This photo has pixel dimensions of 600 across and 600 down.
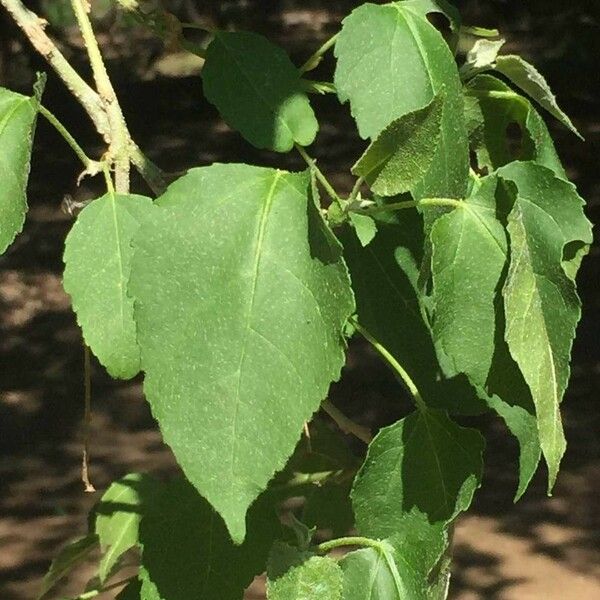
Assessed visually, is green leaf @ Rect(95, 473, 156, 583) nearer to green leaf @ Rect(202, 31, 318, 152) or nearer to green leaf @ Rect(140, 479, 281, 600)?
green leaf @ Rect(140, 479, 281, 600)

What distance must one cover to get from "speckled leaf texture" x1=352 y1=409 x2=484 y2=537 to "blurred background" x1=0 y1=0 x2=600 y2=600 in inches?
49.7

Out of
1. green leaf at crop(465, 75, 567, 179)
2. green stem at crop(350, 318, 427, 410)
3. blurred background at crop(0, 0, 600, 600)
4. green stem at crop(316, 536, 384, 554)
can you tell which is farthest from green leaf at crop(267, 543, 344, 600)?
blurred background at crop(0, 0, 600, 600)

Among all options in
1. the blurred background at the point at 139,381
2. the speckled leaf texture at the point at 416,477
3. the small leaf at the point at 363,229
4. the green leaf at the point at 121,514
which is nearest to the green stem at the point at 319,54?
the small leaf at the point at 363,229

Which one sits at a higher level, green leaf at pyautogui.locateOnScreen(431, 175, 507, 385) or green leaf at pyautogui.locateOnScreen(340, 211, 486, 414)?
green leaf at pyautogui.locateOnScreen(431, 175, 507, 385)

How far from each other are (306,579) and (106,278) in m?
0.23

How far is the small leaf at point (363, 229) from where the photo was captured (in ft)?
2.83

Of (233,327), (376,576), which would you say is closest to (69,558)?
(376,576)

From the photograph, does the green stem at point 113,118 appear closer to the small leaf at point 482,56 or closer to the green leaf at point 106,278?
the green leaf at point 106,278

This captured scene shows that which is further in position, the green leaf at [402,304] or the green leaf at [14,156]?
the green leaf at [402,304]

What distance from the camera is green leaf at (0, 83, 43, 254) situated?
2.45 feet

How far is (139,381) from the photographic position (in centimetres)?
514

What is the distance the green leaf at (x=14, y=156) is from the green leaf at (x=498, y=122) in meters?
0.35

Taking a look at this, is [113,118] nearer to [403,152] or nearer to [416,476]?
[403,152]

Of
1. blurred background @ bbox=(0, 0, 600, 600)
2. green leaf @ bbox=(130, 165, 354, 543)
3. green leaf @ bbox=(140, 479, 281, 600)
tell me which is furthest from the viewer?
blurred background @ bbox=(0, 0, 600, 600)
